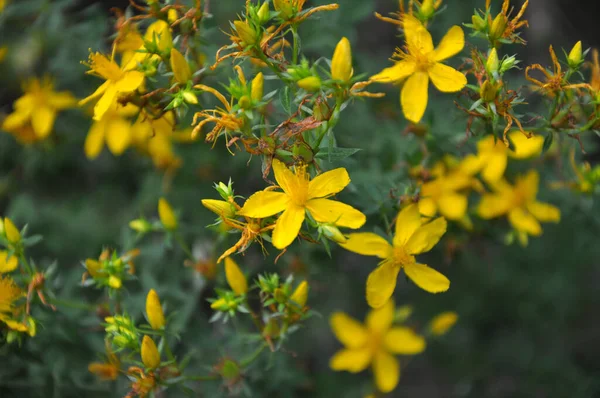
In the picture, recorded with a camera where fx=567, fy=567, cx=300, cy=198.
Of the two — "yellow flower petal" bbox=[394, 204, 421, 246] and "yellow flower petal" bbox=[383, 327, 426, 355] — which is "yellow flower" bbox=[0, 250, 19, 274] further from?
"yellow flower petal" bbox=[383, 327, 426, 355]

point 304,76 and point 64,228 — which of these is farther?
point 64,228

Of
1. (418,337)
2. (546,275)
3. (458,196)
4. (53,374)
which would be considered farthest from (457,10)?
(53,374)

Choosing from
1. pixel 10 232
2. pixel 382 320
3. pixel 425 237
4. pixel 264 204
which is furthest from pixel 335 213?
pixel 382 320

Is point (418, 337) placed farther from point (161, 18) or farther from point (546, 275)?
point (161, 18)

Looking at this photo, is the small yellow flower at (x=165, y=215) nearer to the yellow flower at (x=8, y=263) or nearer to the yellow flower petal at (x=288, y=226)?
the yellow flower at (x=8, y=263)

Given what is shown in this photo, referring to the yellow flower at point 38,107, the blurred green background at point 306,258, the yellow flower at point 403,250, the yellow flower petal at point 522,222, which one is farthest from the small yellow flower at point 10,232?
the yellow flower petal at point 522,222

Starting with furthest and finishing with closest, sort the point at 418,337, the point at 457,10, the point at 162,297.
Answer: the point at 457,10 < the point at 418,337 < the point at 162,297

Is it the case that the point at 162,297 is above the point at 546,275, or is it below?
above
